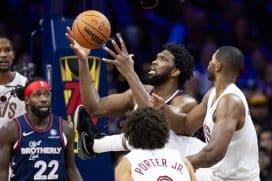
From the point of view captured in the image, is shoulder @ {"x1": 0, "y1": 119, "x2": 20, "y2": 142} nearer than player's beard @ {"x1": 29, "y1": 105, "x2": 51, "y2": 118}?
Yes

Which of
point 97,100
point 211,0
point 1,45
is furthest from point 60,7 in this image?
point 211,0

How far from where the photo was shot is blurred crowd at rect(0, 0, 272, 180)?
12.8 meters

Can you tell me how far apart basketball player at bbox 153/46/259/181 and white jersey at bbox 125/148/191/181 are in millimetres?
1045

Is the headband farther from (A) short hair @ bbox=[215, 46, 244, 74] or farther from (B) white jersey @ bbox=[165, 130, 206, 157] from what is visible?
(A) short hair @ bbox=[215, 46, 244, 74]

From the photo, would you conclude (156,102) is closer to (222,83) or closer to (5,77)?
(222,83)

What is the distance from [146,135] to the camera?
6395 mm

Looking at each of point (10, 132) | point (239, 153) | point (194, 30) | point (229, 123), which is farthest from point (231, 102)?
point (194, 30)

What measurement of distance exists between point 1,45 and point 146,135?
134 inches

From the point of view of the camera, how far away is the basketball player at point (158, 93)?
323 inches

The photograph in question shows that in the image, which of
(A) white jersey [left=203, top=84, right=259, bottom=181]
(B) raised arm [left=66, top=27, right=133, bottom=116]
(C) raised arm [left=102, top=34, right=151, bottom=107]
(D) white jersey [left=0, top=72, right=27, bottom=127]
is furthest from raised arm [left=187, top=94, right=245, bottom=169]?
(D) white jersey [left=0, top=72, right=27, bottom=127]

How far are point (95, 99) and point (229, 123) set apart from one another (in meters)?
1.45

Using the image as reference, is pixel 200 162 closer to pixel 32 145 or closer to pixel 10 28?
pixel 32 145

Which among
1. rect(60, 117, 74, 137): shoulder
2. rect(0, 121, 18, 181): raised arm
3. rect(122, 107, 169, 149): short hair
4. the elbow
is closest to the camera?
rect(122, 107, 169, 149): short hair

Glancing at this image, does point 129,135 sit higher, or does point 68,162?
point 129,135
